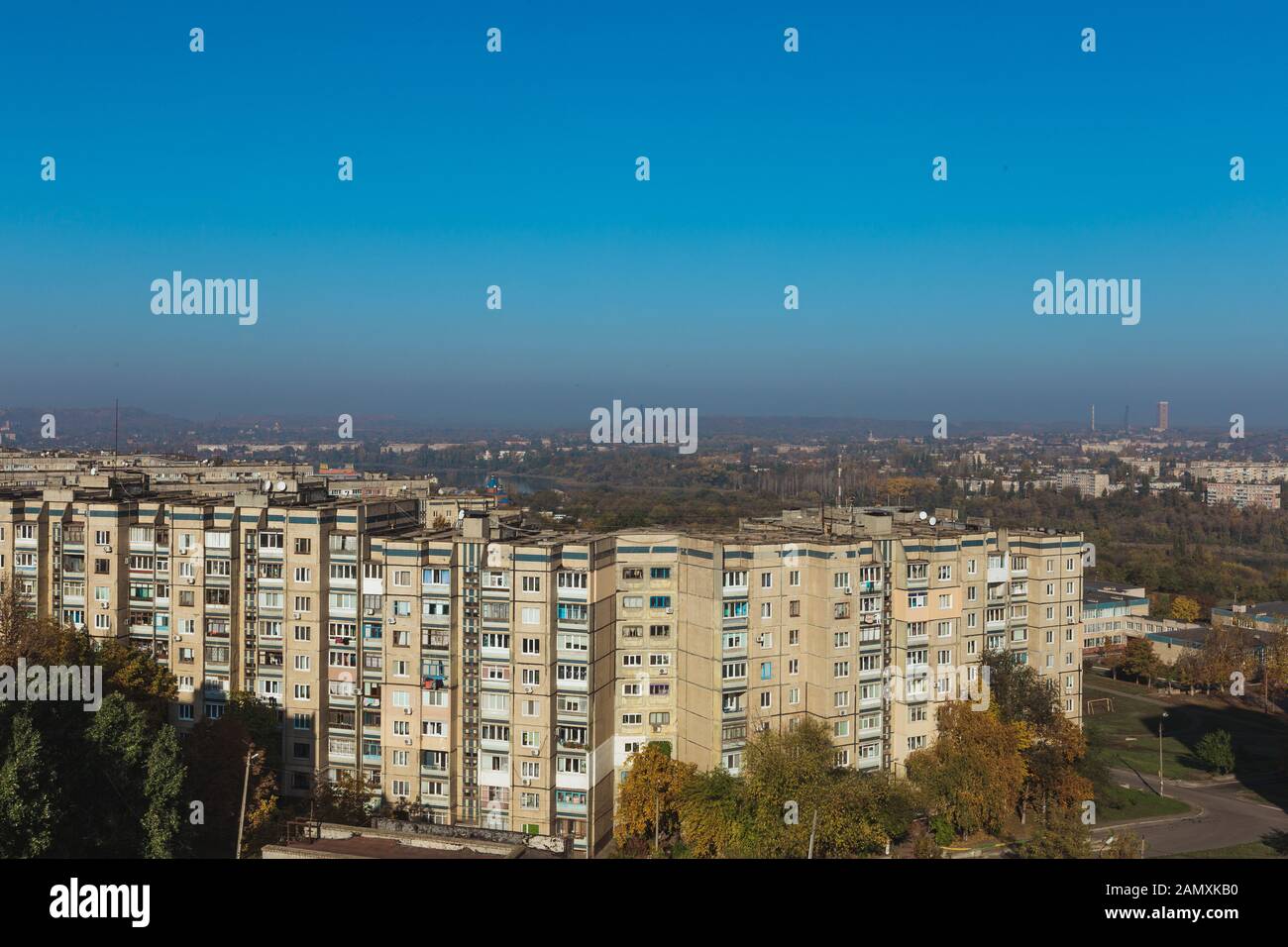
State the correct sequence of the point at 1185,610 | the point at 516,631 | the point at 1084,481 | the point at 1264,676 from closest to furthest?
the point at 516,631 → the point at 1264,676 → the point at 1185,610 → the point at 1084,481

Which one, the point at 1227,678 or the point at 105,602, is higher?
the point at 105,602

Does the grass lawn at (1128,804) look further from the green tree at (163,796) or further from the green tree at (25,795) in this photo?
the green tree at (25,795)

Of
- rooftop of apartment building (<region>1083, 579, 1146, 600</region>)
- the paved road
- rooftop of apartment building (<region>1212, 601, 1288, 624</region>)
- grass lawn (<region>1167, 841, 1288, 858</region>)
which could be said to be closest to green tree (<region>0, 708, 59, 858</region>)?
the paved road

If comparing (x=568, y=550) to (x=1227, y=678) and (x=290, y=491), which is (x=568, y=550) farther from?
(x=1227, y=678)

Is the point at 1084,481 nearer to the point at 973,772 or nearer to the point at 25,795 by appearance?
the point at 973,772

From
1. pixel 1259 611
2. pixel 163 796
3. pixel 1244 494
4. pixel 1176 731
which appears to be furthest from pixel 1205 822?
pixel 1244 494
